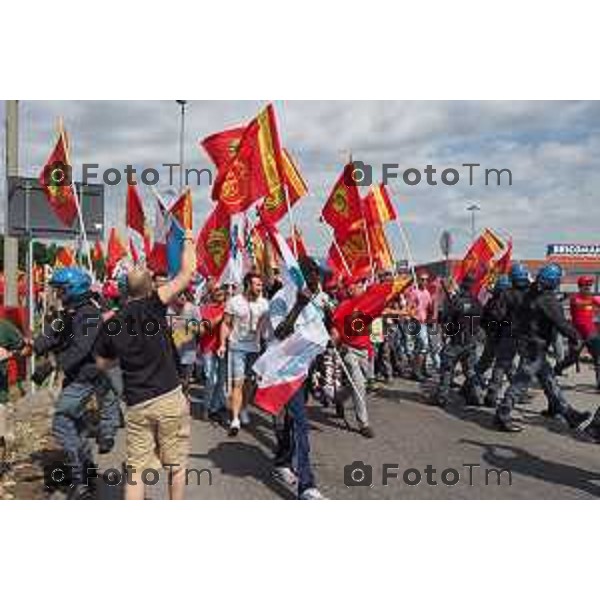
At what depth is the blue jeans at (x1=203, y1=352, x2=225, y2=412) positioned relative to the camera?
9102 millimetres

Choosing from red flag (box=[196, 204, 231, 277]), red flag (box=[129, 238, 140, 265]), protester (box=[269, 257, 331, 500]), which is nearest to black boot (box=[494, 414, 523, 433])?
protester (box=[269, 257, 331, 500])

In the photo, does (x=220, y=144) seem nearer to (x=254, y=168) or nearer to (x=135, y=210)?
(x=254, y=168)

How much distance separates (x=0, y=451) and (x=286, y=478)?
8.35 feet

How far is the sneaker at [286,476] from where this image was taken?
239 inches

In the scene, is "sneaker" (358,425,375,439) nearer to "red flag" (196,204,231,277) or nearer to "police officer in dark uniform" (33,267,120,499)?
"red flag" (196,204,231,277)

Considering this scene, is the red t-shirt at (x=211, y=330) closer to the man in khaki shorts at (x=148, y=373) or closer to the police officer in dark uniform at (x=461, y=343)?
the police officer in dark uniform at (x=461, y=343)

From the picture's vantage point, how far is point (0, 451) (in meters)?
6.74

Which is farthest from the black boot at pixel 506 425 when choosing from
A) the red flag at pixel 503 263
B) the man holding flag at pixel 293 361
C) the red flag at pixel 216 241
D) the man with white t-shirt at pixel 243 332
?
the red flag at pixel 503 263

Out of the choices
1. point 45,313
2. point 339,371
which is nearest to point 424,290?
point 339,371

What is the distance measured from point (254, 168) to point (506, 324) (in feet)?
12.3

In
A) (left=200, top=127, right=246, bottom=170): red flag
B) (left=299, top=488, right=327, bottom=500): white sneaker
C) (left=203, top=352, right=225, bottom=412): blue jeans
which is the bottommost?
(left=299, top=488, right=327, bottom=500): white sneaker

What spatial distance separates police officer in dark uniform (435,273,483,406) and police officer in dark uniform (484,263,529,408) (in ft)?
0.87

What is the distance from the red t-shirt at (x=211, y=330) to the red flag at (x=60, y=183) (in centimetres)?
198

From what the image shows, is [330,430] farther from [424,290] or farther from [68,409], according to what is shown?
[424,290]
